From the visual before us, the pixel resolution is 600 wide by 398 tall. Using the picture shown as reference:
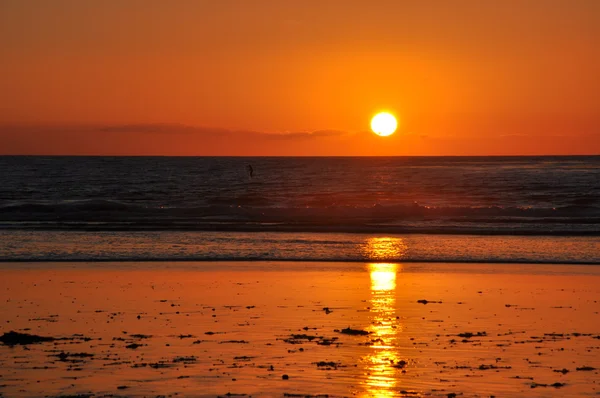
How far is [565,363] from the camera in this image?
9.73m

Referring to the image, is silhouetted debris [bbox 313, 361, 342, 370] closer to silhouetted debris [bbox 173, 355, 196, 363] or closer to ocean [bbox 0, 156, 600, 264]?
silhouetted debris [bbox 173, 355, 196, 363]

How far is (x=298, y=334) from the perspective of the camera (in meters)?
11.3

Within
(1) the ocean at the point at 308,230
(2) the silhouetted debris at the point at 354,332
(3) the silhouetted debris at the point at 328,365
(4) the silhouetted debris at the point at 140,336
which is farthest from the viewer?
(1) the ocean at the point at 308,230

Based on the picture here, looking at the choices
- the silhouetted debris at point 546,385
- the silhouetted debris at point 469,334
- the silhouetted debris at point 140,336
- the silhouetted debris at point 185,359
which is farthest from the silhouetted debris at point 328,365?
the silhouetted debris at point 140,336

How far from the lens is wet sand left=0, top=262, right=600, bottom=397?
29.0 feet

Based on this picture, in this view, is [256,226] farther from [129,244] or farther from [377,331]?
[377,331]

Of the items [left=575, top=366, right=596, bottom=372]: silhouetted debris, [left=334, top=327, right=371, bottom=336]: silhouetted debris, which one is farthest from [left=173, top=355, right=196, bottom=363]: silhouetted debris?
[left=575, top=366, right=596, bottom=372]: silhouetted debris

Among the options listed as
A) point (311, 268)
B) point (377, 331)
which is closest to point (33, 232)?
point (311, 268)

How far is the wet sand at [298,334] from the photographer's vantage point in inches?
348

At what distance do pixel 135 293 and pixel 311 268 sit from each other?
551 centimetres

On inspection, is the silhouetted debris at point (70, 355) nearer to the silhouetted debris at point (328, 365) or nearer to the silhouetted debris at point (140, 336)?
the silhouetted debris at point (140, 336)

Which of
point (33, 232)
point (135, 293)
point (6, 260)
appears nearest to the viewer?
point (135, 293)

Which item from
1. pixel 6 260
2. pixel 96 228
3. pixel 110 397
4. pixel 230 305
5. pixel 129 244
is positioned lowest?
pixel 110 397

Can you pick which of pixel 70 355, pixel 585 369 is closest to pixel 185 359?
pixel 70 355
